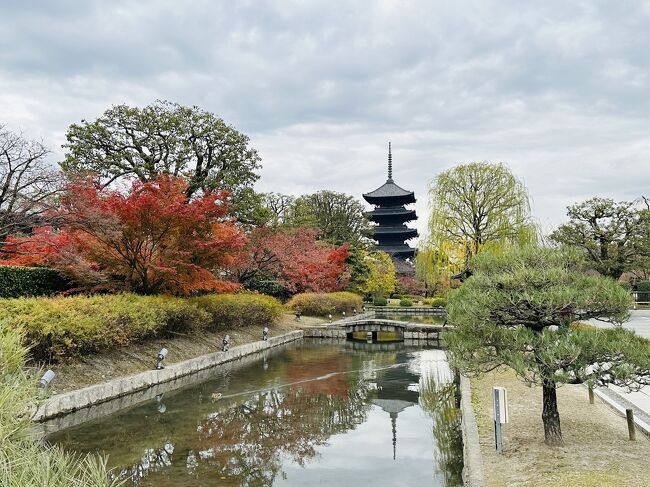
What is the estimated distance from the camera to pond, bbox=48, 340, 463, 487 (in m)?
5.81

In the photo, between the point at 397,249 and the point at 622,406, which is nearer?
the point at 622,406

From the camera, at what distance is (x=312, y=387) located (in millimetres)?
10969

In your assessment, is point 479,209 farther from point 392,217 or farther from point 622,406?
point 392,217

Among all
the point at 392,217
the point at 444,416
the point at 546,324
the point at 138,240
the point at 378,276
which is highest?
the point at 392,217

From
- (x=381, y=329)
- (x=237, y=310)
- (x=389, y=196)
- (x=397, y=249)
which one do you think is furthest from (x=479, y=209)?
(x=389, y=196)

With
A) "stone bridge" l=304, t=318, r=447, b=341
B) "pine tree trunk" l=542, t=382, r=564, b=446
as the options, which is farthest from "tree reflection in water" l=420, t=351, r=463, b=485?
"stone bridge" l=304, t=318, r=447, b=341

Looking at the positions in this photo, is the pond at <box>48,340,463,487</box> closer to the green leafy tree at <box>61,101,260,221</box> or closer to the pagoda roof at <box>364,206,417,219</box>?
the green leafy tree at <box>61,101,260,221</box>

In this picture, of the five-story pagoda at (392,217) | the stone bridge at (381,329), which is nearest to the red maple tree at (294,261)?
the stone bridge at (381,329)

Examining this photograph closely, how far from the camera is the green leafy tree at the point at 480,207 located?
22.3 m

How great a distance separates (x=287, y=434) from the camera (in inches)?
291

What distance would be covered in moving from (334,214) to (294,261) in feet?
43.0

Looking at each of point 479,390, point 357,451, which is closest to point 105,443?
point 357,451

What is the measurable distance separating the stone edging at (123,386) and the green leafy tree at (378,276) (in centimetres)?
2004

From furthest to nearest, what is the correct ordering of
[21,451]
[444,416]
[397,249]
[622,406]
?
[397,249] < [444,416] < [622,406] < [21,451]
